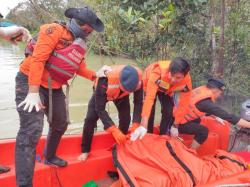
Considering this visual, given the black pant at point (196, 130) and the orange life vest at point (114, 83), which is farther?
the black pant at point (196, 130)

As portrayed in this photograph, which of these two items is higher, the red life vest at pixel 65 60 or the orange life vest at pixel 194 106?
the red life vest at pixel 65 60

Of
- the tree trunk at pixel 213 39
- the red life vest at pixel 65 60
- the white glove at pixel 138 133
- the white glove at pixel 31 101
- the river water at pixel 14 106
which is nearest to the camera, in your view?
the white glove at pixel 31 101

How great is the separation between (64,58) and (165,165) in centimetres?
117

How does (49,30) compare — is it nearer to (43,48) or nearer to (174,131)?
(43,48)

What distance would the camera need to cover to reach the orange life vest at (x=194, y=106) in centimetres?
358

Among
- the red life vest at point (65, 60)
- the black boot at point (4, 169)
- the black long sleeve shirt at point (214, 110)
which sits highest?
the red life vest at point (65, 60)

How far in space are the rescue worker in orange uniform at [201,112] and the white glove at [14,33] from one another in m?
1.63

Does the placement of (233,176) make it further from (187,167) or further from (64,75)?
(64,75)

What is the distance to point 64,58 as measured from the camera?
2.61 m

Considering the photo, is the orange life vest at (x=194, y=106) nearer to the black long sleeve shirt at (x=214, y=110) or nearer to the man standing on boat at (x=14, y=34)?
the black long sleeve shirt at (x=214, y=110)

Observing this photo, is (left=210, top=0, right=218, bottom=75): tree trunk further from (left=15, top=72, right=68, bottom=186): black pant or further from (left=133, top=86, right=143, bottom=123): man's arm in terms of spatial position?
(left=15, top=72, right=68, bottom=186): black pant

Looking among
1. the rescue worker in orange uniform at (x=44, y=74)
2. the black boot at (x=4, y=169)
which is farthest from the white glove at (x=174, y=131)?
the black boot at (x=4, y=169)

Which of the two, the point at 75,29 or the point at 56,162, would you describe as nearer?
the point at 75,29

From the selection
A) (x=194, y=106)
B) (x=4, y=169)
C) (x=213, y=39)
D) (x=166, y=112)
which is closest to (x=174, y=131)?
(x=166, y=112)
